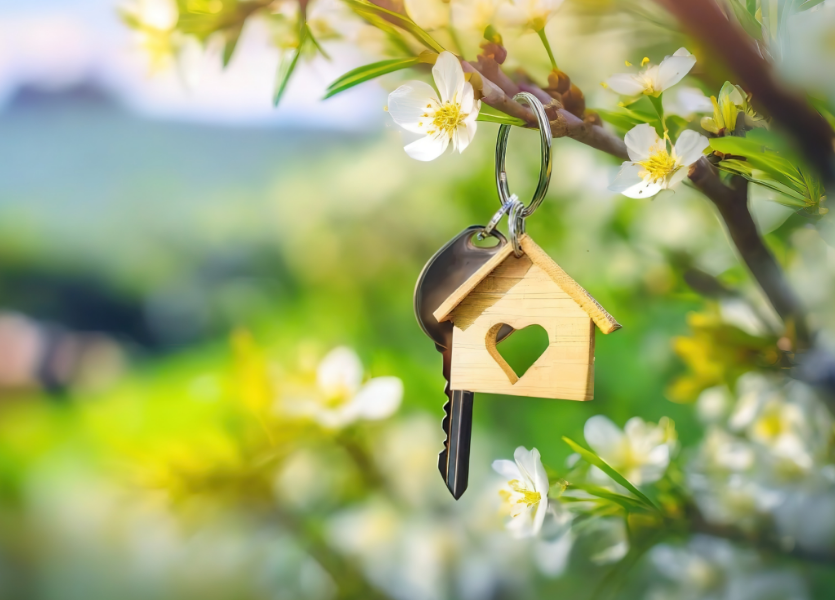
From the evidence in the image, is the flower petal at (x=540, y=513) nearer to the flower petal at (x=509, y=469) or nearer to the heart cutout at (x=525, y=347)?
the flower petal at (x=509, y=469)

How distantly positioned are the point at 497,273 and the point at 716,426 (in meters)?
0.39

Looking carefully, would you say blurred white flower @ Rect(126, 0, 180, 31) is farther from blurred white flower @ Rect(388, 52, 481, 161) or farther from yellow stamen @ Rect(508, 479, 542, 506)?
yellow stamen @ Rect(508, 479, 542, 506)

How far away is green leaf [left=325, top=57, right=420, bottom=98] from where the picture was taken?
0.26m

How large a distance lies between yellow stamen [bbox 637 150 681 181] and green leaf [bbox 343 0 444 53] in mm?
97

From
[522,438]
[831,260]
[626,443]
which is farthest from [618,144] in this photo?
[522,438]

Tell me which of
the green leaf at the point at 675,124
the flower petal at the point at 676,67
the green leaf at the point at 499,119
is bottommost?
the green leaf at the point at 675,124

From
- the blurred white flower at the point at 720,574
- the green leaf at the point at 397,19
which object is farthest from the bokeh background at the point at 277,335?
the green leaf at the point at 397,19

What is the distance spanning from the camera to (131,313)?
844mm

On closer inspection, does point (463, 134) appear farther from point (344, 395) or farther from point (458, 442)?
point (344, 395)

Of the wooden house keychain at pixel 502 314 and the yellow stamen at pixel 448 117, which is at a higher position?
the yellow stamen at pixel 448 117

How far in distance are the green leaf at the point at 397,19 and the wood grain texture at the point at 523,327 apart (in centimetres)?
10

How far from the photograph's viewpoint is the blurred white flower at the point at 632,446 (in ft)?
1.11

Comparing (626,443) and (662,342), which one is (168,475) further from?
(662,342)

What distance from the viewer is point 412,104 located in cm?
26
